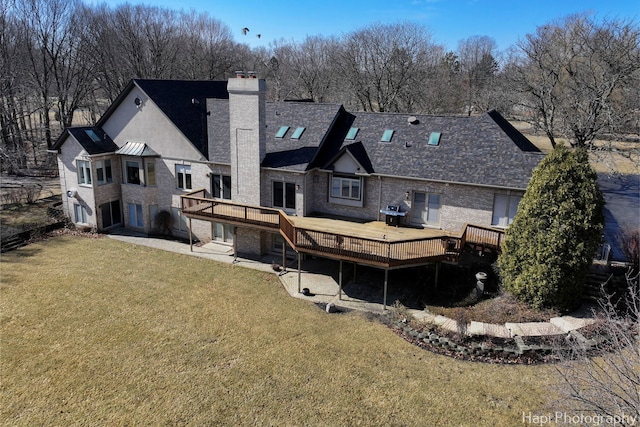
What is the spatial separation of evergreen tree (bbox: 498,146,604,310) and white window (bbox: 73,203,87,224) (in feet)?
81.2

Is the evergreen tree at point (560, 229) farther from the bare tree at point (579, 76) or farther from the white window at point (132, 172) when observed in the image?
the white window at point (132, 172)

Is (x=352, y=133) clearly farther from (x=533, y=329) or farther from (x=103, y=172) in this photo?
(x=103, y=172)

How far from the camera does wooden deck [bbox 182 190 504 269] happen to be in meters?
16.8

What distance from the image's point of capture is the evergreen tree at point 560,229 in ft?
47.6

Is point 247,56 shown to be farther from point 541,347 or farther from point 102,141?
point 541,347

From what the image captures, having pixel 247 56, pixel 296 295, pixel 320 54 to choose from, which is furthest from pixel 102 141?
pixel 247 56

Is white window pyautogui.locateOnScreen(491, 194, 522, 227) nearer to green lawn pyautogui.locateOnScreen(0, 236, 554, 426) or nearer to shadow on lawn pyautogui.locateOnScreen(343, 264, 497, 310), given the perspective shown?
shadow on lawn pyautogui.locateOnScreen(343, 264, 497, 310)

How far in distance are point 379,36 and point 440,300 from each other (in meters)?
45.8

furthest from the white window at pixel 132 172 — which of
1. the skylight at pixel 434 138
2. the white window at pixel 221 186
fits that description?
the skylight at pixel 434 138

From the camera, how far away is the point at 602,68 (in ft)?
101

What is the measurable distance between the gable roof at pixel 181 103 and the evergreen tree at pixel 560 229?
55.6 feet

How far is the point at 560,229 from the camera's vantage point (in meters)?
14.6

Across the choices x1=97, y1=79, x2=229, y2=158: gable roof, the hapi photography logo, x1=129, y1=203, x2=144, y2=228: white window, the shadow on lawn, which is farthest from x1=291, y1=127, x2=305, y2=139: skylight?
the hapi photography logo

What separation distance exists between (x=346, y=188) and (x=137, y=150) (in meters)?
13.0
